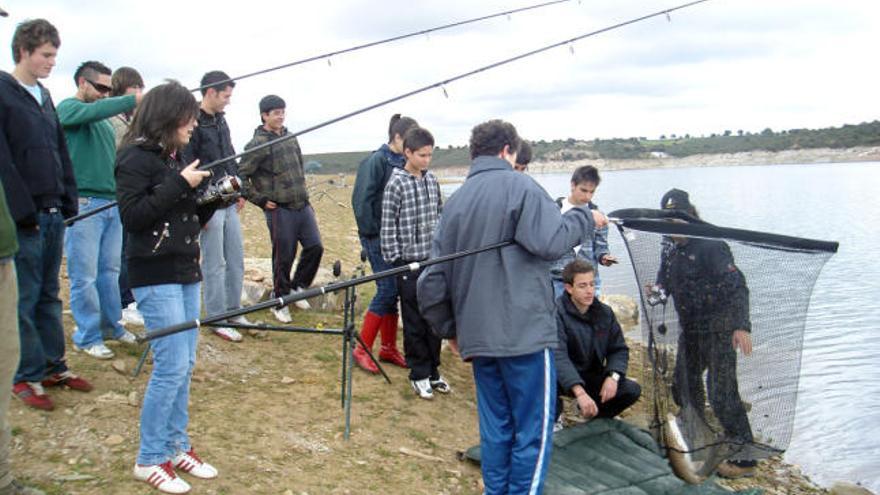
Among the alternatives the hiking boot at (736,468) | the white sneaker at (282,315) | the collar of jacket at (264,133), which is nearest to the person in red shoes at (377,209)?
the collar of jacket at (264,133)

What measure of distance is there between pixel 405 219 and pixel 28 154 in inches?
89.6

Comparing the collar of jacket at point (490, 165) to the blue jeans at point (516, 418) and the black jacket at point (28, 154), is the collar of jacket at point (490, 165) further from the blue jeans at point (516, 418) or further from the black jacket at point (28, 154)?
the black jacket at point (28, 154)

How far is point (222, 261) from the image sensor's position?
5297mm

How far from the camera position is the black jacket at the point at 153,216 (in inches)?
128

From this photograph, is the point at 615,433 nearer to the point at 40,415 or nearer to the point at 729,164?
A: the point at 40,415

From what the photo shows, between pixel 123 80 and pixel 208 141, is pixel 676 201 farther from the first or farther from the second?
pixel 123 80

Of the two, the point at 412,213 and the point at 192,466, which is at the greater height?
the point at 412,213

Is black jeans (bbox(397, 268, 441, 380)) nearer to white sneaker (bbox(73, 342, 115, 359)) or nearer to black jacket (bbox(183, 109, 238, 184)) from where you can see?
black jacket (bbox(183, 109, 238, 184))

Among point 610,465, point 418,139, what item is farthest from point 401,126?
point 610,465

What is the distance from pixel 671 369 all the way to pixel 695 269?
0.62 m

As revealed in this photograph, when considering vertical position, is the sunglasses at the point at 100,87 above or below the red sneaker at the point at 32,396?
above

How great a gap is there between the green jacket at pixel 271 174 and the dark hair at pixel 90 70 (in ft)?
4.20

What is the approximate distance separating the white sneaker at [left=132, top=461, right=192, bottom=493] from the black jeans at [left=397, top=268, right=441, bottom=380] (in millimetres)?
2076

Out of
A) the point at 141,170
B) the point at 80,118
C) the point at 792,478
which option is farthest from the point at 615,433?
the point at 80,118
